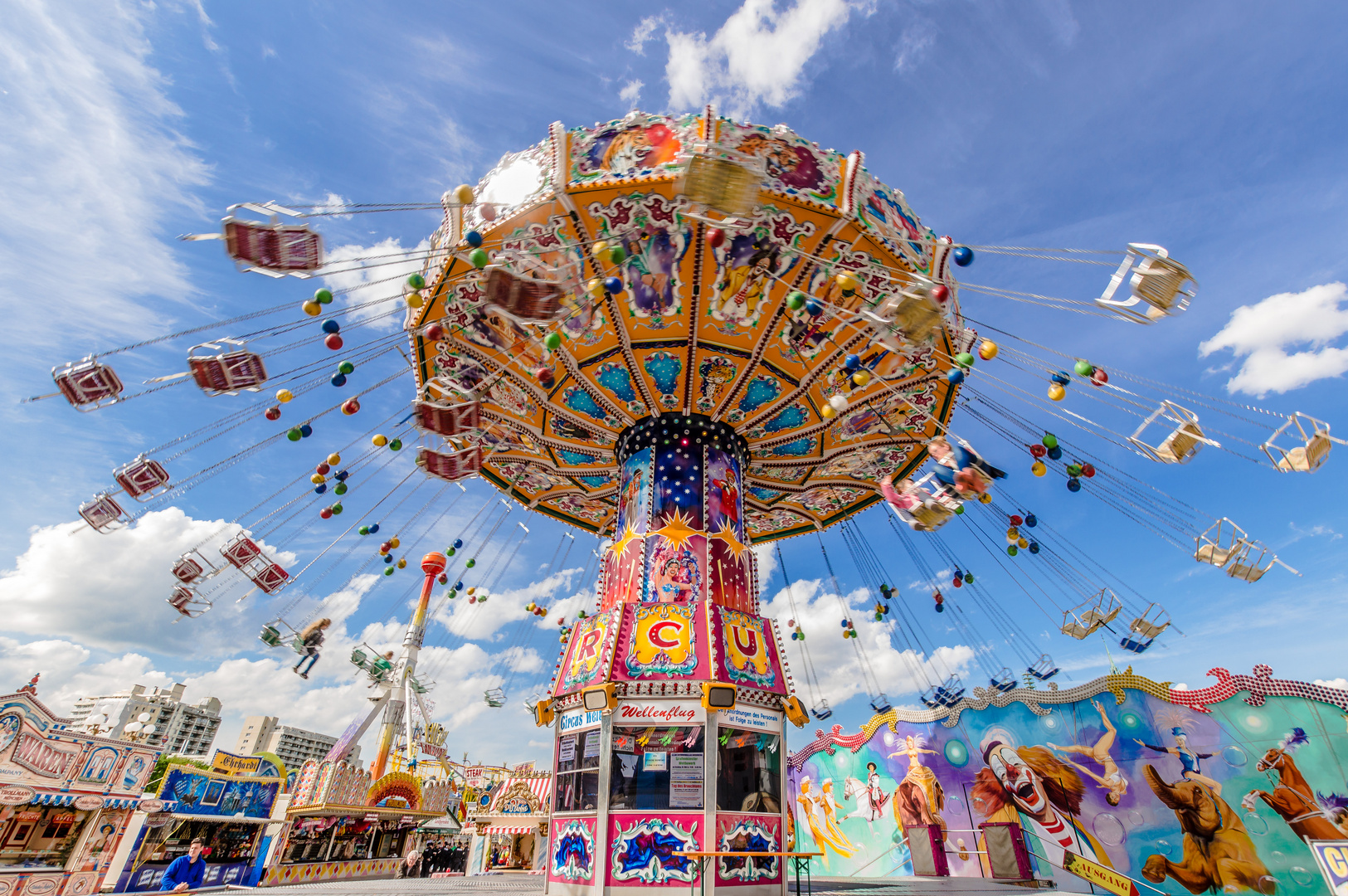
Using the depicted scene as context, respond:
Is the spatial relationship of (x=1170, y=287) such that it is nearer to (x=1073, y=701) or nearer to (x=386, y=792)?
(x=1073, y=701)

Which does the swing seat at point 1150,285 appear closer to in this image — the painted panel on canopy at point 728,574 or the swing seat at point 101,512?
the painted panel on canopy at point 728,574

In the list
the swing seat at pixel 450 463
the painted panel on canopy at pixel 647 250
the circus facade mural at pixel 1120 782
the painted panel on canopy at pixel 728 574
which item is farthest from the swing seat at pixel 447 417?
the circus facade mural at pixel 1120 782

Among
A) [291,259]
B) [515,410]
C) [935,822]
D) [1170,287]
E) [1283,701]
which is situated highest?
[515,410]

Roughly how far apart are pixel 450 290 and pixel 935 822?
19.9m

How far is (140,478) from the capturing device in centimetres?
1015

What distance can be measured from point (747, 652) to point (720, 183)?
312 inches

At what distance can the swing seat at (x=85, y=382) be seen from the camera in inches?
342

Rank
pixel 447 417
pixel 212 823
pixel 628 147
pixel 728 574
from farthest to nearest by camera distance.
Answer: pixel 212 823, pixel 728 574, pixel 447 417, pixel 628 147

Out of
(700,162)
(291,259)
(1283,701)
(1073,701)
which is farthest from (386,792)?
(1283,701)

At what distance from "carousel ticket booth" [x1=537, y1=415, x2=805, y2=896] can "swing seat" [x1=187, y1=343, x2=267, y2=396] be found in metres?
7.10

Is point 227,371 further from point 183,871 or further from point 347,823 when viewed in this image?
point 347,823

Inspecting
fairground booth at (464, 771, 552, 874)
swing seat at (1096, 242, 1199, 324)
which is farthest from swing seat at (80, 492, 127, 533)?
fairground booth at (464, 771, 552, 874)

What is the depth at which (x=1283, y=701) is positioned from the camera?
43.1ft

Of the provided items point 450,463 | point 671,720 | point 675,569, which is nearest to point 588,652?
point 671,720
